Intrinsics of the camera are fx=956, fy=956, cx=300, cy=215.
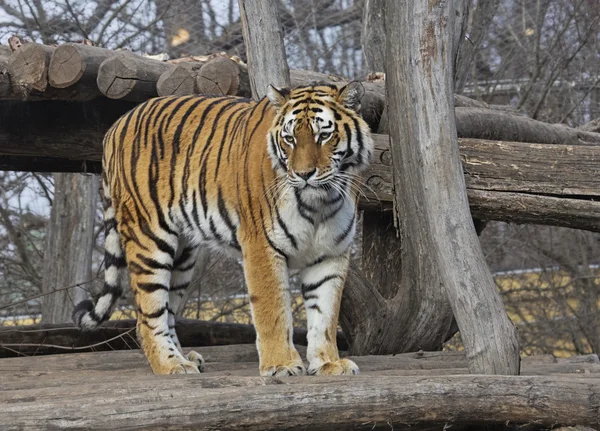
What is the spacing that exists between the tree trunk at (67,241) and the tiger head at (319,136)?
13.2ft

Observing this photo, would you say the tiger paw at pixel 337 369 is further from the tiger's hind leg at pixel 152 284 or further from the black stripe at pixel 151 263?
the black stripe at pixel 151 263

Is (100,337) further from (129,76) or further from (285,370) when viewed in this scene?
(285,370)

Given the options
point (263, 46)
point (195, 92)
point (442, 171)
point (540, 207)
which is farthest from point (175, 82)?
point (540, 207)

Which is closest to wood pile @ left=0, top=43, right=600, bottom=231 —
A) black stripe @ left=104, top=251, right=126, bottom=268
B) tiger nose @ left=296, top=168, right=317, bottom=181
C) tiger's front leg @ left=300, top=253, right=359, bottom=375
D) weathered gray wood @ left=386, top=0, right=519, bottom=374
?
tiger's front leg @ left=300, top=253, right=359, bottom=375

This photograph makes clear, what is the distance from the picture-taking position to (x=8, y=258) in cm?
897

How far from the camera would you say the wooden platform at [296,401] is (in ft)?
11.1

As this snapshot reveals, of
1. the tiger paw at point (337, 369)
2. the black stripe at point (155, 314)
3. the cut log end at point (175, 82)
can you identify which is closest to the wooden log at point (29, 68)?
the cut log end at point (175, 82)

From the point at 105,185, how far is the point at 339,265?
1393mm

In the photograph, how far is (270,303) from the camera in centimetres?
418

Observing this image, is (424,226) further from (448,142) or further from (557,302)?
(557,302)

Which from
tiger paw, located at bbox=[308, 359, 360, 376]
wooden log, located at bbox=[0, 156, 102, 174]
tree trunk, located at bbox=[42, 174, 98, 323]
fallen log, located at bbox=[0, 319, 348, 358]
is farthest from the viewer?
tree trunk, located at bbox=[42, 174, 98, 323]

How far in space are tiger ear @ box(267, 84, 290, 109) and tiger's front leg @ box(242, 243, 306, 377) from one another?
63cm

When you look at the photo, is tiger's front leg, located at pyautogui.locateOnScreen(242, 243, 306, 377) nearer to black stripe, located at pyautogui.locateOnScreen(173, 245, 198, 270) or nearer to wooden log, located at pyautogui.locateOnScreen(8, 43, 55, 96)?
black stripe, located at pyautogui.locateOnScreen(173, 245, 198, 270)

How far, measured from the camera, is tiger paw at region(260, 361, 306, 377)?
404cm
